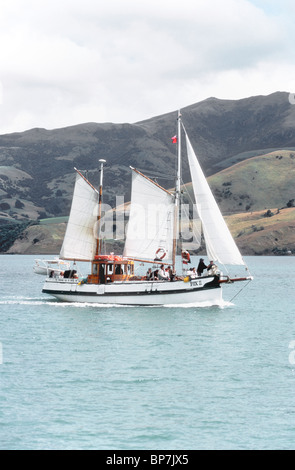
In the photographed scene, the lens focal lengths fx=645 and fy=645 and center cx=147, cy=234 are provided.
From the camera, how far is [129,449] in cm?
2184

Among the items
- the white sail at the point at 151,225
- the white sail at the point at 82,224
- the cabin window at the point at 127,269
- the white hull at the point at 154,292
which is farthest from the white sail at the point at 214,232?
the white sail at the point at 82,224

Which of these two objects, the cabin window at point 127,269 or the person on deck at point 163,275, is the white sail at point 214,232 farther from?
the cabin window at point 127,269

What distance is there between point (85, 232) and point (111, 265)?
16.2 ft

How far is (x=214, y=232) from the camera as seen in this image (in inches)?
2181

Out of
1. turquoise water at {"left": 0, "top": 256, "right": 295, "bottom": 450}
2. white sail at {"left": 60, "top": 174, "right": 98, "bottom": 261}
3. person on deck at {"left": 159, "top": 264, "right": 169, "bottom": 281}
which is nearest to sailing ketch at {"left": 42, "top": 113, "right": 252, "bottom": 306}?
white sail at {"left": 60, "top": 174, "right": 98, "bottom": 261}

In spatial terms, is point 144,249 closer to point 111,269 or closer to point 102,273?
point 111,269

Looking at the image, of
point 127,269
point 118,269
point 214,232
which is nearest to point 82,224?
point 118,269

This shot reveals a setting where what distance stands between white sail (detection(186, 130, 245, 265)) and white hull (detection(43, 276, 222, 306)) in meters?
2.86

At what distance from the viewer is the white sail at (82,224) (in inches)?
2457

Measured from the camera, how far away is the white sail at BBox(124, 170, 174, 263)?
199 feet

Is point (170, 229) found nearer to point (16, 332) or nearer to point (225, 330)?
point (225, 330)

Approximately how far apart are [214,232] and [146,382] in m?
26.5

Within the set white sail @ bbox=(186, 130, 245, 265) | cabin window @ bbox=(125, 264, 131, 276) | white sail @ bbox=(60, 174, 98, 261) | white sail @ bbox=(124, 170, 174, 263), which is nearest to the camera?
white sail @ bbox=(186, 130, 245, 265)

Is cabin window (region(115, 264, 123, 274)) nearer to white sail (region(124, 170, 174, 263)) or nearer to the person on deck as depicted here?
white sail (region(124, 170, 174, 263))
